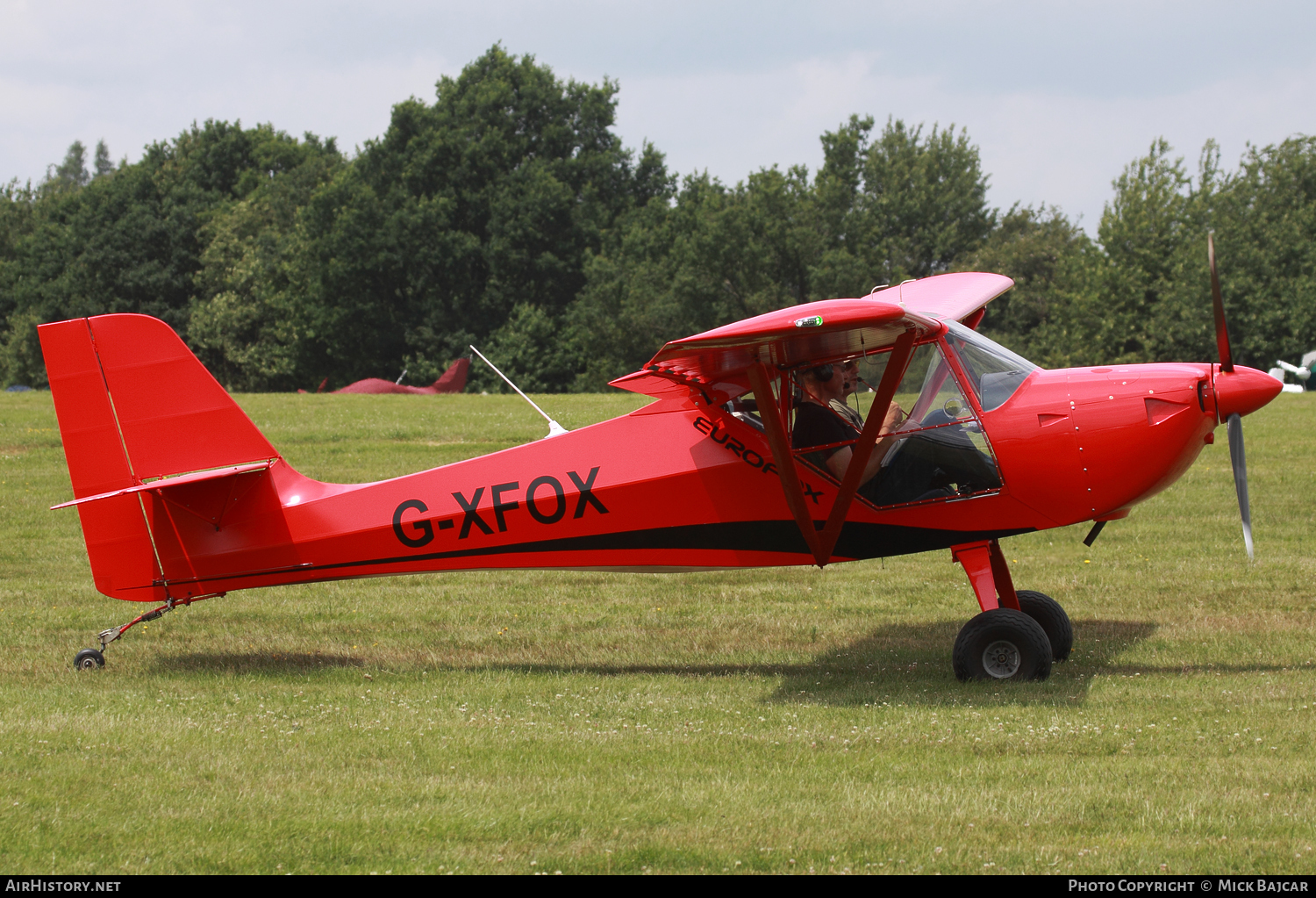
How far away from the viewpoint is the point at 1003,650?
25.6ft

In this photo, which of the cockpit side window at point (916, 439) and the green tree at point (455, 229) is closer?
the cockpit side window at point (916, 439)

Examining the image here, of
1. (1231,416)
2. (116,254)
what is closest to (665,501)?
(1231,416)

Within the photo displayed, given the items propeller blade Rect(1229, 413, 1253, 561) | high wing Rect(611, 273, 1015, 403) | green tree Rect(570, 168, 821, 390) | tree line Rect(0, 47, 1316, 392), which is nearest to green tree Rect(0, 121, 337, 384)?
tree line Rect(0, 47, 1316, 392)

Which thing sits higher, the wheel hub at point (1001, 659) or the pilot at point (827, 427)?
the pilot at point (827, 427)

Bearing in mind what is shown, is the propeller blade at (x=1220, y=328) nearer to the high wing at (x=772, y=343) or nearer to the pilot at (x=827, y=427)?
the high wing at (x=772, y=343)

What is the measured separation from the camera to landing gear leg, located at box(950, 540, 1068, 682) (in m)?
7.72

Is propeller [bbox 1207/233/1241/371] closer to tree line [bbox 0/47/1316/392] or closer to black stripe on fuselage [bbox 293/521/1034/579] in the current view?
black stripe on fuselage [bbox 293/521/1034/579]

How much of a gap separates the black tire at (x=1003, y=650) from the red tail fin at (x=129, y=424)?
5.54 m

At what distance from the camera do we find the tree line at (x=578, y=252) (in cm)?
5706

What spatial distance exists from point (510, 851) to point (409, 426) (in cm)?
1919

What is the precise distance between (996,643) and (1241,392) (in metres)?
2.31

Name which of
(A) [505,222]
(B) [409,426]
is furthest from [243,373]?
(B) [409,426]

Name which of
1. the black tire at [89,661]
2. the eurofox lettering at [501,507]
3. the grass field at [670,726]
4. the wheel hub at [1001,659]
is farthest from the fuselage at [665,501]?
the grass field at [670,726]

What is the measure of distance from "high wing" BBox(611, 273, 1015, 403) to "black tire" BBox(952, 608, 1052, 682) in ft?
6.75
